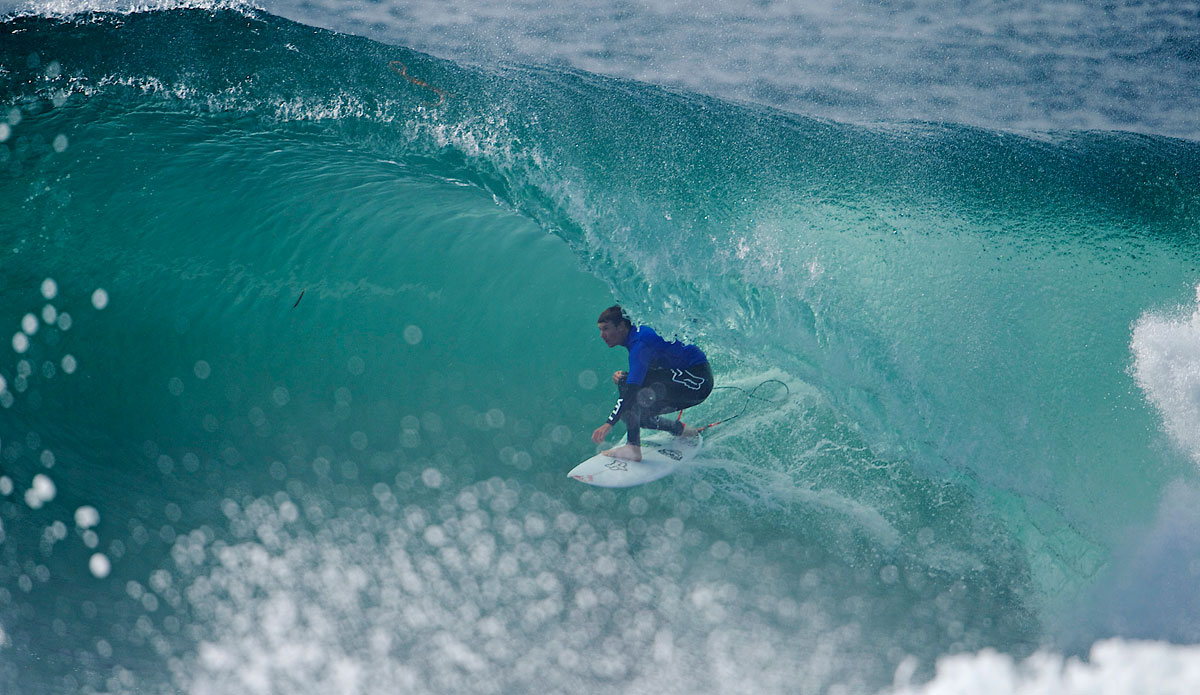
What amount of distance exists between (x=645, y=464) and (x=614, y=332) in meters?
0.88

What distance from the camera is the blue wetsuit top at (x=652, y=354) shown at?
11.0 ft

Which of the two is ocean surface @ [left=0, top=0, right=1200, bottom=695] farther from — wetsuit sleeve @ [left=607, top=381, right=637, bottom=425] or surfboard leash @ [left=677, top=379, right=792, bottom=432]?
wetsuit sleeve @ [left=607, top=381, right=637, bottom=425]

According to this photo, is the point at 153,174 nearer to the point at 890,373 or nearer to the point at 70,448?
the point at 70,448

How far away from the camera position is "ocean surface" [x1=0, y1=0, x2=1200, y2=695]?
3371mm

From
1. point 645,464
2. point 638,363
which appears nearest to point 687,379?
point 638,363

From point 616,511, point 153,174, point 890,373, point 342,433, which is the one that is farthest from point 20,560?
point 890,373

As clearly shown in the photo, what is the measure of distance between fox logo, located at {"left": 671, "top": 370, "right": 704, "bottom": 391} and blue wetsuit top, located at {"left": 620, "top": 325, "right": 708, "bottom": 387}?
0.03 m

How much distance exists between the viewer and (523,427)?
4.06 metres

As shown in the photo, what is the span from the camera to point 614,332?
130 inches

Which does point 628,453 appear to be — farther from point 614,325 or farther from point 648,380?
point 614,325

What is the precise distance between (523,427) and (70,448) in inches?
100

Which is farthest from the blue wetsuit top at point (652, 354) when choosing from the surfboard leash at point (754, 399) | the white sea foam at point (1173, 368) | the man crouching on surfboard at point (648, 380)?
the white sea foam at point (1173, 368)

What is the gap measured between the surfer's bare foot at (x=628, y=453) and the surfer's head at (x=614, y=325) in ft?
2.28

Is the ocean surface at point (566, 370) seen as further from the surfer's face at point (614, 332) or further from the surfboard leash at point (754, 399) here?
the surfer's face at point (614, 332)
